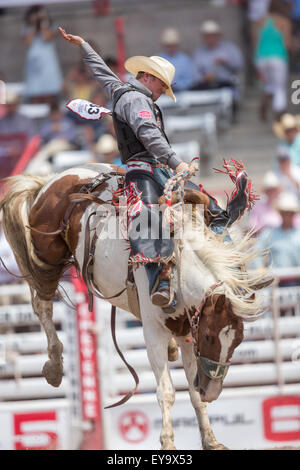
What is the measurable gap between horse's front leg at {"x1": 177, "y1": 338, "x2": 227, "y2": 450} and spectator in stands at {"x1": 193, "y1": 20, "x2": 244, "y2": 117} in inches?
261

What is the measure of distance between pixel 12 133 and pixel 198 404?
243 inches

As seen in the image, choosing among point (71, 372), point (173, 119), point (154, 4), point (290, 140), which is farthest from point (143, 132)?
point (154, 4)

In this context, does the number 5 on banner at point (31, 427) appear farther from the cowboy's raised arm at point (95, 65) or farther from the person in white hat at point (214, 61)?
the person in white hat at point (214, 61)

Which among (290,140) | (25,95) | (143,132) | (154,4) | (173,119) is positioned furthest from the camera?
(154,4)

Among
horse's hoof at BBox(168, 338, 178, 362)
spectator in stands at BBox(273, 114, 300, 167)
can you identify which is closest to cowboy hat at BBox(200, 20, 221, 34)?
spectator in stands at BBox(273, 114, 300, 167)

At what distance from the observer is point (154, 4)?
516 inches

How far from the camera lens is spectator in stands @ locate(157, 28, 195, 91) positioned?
1105 cm

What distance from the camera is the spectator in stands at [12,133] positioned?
1058cm

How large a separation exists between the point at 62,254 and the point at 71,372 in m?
2.40

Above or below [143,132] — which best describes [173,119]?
above

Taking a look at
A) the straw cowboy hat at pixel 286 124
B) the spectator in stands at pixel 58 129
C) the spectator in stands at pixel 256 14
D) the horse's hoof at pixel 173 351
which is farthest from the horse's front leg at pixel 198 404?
the spectator in stands at pixel 256 14

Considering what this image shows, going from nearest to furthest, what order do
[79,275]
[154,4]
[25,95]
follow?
1. [79,275]
2. [25,95]
3. [154,4]

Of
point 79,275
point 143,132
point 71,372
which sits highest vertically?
point 143,132
